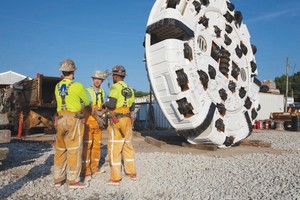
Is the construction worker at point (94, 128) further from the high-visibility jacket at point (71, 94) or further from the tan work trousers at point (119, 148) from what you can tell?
the high-visibility jacket at point (71, 94)

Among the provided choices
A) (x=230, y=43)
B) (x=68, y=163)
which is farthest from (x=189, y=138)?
(x=68, y=163)

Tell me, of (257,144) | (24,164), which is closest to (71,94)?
(24,164)

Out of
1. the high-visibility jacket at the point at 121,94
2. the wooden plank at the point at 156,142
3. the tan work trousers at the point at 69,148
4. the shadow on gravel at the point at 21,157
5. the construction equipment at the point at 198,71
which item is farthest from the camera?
the wooden plank at the point at 156,142

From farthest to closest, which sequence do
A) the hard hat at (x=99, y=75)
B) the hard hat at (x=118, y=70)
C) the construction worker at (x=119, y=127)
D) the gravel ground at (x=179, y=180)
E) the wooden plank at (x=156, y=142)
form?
the wooden plank at (x=156, y=142), the hard hat at (x=99, y=75), the hard hat at (x=118, y=70), the construction worker at (x=119, y=127), the gravel ground at (x=179, y=180)

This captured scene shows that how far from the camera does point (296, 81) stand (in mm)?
54438

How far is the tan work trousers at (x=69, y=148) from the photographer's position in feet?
Result: 14.7

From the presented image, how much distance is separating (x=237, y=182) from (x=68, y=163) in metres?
2.60

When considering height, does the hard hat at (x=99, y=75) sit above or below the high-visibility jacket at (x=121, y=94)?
above

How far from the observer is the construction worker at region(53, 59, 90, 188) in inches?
176

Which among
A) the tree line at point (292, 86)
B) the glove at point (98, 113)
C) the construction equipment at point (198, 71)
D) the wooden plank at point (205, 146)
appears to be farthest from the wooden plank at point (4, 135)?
the tree line at point (292, 86)

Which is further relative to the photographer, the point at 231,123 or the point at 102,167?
the point at 231,123

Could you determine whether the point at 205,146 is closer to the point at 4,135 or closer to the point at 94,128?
the point at 94,128

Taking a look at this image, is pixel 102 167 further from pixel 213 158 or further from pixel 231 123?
pixel 231 123

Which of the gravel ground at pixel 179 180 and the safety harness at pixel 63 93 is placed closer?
the gravel ground at pixel 179 180
